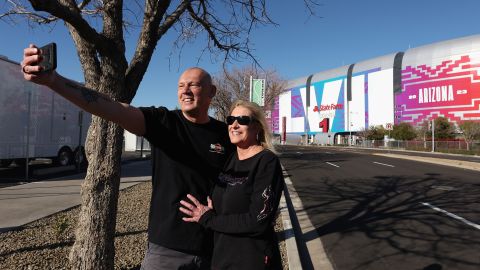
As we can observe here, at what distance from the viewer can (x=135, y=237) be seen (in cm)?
602

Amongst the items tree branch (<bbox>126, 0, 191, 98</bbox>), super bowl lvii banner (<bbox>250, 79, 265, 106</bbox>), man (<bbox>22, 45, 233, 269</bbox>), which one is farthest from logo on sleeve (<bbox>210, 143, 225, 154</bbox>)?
super bowl lvii banner (<bbox>250, 79, 265, 106</bbox>)

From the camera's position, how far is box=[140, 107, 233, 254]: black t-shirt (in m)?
2.48

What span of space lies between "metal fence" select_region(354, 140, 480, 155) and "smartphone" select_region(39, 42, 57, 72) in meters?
45.4

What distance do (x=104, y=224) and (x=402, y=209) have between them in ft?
24.0

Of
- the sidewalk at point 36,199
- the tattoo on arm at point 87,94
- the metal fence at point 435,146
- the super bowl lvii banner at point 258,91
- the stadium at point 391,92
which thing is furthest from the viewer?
the stadium at point 391,92

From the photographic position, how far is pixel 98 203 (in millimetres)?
3973

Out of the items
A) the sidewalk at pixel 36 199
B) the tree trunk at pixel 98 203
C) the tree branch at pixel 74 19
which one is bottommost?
the sidewalk at pixel 36 199

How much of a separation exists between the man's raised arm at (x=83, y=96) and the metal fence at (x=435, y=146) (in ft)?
147

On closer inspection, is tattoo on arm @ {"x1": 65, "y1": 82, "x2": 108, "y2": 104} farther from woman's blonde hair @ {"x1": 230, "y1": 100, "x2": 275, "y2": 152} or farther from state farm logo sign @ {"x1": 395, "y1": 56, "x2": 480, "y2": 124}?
state farm logo sign @ {"x1": 395, "y1": 56, "x2": 480, "y2": 124}

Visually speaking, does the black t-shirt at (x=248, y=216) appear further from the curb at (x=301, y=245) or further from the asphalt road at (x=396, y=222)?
the curb at (x=301, y=245)

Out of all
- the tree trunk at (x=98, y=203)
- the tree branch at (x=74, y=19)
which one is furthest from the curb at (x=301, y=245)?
the tree branch at (x=74, y=19)

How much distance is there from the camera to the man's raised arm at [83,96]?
177 cm

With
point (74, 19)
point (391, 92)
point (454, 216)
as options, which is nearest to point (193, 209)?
point (74, 19)

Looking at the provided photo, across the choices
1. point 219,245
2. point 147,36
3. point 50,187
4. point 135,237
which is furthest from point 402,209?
point 50,187
